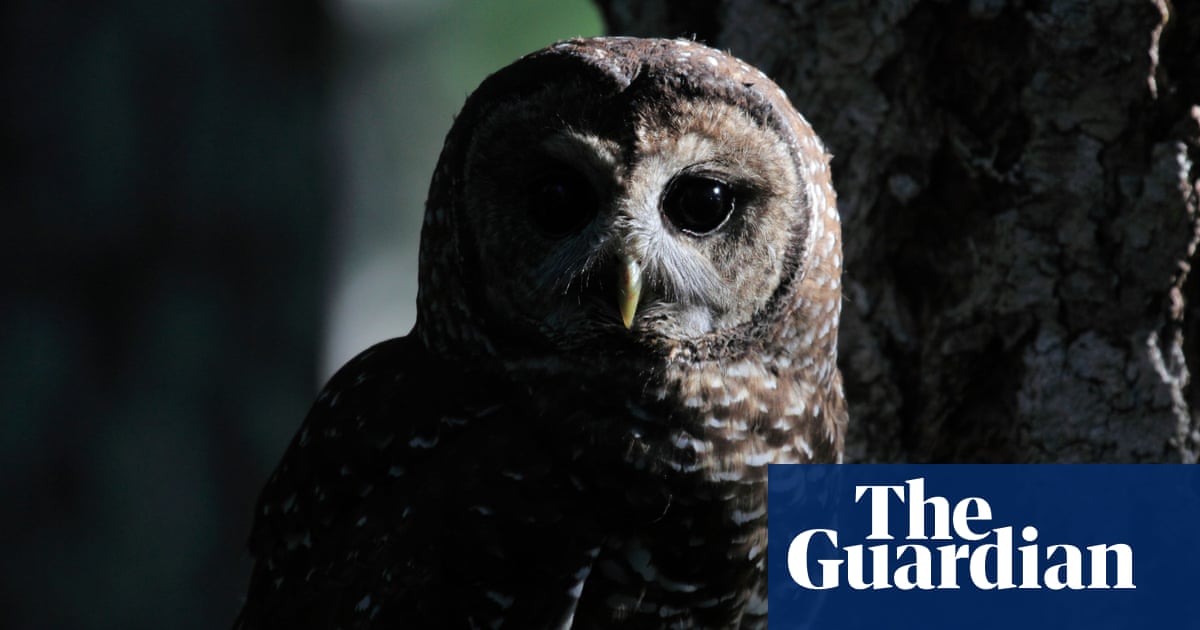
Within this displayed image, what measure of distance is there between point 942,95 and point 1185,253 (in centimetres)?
61

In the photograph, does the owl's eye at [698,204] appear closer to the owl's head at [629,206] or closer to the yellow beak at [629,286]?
the owl's head at [629,206]

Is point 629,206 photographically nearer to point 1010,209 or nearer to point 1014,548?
point 1010,209

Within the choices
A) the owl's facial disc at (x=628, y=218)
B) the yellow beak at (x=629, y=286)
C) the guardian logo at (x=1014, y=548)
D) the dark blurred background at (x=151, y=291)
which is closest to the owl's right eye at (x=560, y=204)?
the owl's facial disc at (x=628, y=218)

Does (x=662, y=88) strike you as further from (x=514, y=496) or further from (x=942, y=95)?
(x=942, y=95)

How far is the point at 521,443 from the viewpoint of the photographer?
211 centimetres

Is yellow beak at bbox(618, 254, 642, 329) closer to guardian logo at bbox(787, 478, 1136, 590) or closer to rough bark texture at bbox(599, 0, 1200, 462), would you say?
guardian logo at bbox(787, 478, 1136, 590)

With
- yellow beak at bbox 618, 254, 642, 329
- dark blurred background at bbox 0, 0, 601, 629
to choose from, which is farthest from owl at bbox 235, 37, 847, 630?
dark blurred background at bbox 0, 0, 601, 629

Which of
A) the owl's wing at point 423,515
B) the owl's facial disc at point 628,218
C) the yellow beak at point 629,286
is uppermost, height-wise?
the owl's facial disc at point 628,218

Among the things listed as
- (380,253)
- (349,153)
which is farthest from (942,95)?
(380,253)

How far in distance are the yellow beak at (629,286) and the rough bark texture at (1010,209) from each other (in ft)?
2.82

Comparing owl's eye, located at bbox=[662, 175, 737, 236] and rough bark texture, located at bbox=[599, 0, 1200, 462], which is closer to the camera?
owl's eye, located at bbox=[662, 175, 737, 236]

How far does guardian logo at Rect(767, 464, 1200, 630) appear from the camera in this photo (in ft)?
7.84

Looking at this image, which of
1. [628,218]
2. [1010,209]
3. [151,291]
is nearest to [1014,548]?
[1010,209]

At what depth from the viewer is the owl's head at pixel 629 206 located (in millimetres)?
1973
